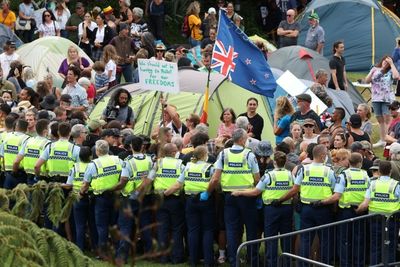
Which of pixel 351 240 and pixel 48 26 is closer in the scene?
pixel 351 240

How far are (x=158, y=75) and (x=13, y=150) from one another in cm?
260

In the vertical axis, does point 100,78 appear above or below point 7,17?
below

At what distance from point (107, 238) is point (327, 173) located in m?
2.99

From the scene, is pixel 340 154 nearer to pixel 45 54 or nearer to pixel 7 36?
pixel 45 54

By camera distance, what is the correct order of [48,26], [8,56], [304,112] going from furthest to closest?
[48,26] < [8,56] < [304,112]

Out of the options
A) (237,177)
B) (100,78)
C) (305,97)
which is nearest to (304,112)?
(305,97)

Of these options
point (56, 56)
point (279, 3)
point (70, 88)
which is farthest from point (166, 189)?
point (279, 3)

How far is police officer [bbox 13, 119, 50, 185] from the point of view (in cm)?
1672

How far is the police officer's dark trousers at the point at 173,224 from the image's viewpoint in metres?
15.8

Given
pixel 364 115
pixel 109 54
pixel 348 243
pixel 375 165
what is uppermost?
pixel 109 54

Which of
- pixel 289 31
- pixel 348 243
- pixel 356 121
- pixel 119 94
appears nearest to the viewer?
pixel 348 243

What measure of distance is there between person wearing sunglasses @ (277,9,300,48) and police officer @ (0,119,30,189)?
453 inches

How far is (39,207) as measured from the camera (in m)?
11.3

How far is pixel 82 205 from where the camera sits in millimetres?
16266
